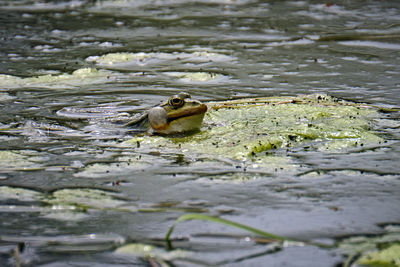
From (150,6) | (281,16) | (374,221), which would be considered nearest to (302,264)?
(374,221)

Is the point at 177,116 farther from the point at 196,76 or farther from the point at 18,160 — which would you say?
the point at 196,76

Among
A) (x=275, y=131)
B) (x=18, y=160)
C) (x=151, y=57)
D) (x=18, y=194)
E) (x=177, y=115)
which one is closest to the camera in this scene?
(x=18, y=194)

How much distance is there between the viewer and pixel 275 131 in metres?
4.50

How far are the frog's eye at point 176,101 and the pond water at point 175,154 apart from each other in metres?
0.40

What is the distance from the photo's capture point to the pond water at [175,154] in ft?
9.59

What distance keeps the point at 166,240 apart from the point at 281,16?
295 inches

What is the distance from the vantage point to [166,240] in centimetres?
286

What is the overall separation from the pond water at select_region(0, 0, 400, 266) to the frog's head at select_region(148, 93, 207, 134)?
0.80 ft

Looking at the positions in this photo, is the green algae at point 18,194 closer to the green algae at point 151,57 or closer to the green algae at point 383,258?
the green algae at point 383,258

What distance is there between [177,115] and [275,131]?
2.37 feet

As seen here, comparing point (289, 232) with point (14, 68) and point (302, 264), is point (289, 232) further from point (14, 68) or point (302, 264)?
point (14, 68)

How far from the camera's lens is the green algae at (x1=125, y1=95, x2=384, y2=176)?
415cm

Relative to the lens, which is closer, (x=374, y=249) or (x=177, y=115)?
(x=374, y=249)

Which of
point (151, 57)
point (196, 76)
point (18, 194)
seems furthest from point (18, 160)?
point (151, 57)
